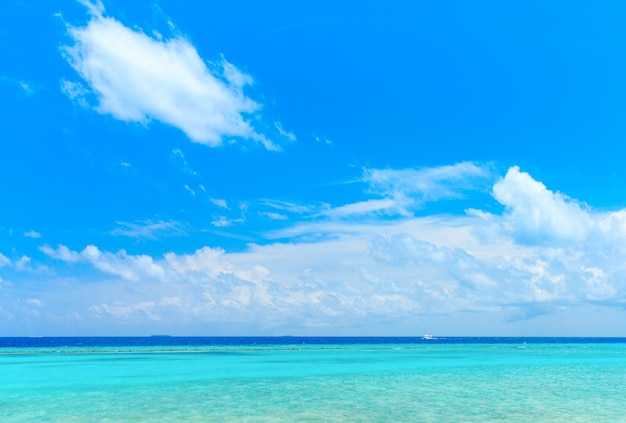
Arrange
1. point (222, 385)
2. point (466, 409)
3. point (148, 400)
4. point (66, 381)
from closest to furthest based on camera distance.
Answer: point (466, 409), point (148, 400), point (222, 385), point (66, 381)

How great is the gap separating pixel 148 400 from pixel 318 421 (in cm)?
979

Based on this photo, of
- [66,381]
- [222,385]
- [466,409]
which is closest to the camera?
[466,409]

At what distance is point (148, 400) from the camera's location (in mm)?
27062

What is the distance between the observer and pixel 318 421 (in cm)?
2183

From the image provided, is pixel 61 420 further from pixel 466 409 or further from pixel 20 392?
pixel 466 409

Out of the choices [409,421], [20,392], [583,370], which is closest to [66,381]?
[20,392]

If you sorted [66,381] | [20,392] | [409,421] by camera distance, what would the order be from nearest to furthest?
[409,421] < [20,392] < [66,381]

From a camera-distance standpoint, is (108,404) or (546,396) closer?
(108,404)

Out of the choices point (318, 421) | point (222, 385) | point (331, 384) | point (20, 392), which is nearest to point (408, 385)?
point (331, 384)

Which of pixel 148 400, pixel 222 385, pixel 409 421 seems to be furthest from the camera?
pixel 222 385

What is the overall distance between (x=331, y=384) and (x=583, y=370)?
25018mm

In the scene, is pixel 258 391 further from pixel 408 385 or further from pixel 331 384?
pixel 408 385

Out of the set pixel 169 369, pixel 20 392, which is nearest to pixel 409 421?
pixel 20 392

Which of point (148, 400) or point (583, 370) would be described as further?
point (583, 370)
